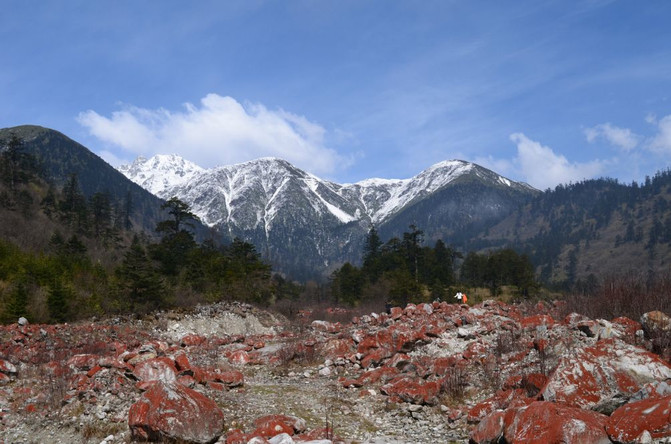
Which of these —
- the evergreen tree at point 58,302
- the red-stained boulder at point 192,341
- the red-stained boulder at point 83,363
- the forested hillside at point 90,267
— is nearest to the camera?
the red-stained boulder at point 83,363

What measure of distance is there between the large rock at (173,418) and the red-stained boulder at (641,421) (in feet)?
22.5

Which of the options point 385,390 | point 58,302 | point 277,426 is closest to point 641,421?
point 277,426

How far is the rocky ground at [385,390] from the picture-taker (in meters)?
7.18

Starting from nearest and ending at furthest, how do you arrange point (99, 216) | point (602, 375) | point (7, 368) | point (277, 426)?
point (602, 375)
point (277, 426)
point (7, 368)
point (99, 216)

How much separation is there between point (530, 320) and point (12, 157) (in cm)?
8593

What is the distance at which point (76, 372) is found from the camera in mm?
11977

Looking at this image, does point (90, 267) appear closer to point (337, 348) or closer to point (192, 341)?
point (192, 341)

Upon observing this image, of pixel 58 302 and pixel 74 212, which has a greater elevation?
pixel 74 212

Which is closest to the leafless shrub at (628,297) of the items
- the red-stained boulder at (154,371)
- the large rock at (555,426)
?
the large rock at (555,426)

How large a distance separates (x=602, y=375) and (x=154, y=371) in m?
10.3

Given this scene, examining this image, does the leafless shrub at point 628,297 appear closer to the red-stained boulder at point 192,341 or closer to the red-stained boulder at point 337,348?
the red-stained boulder at point 337,348

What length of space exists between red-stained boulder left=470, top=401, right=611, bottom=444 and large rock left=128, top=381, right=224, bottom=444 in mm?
5125

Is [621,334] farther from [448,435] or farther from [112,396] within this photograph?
[112,396]

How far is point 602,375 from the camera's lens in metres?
8.04
